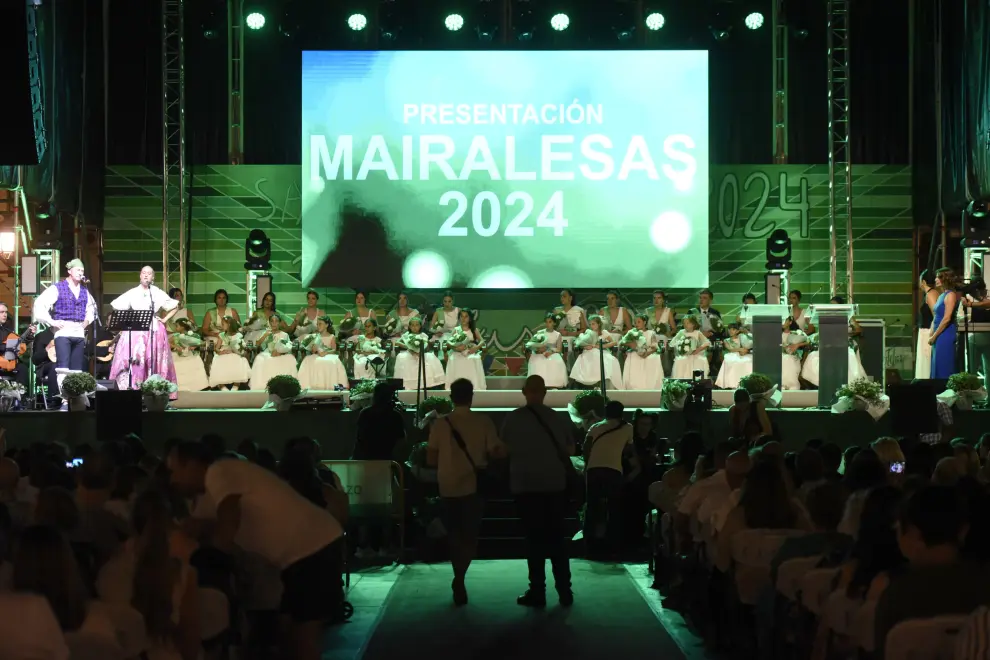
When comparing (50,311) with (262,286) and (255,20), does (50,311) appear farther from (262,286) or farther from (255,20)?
(255,20)

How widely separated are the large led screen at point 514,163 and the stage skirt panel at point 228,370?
2.60 metres

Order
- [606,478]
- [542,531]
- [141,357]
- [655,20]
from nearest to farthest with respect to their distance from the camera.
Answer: [542,531] < [606,478] < [141,357] < [655,20]

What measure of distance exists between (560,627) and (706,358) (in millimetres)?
8572

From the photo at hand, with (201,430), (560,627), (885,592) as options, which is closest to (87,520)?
(560,627)

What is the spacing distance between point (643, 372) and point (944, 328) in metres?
3.69

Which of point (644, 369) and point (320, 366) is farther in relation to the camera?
point (644, 369)

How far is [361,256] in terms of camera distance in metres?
16.8

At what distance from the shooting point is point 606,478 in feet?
30.7

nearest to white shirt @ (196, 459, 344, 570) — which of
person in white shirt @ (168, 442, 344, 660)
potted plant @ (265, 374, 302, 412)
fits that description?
person in white shirt @ (168, 442, 344, 660)

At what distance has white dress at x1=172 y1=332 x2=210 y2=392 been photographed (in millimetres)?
14625

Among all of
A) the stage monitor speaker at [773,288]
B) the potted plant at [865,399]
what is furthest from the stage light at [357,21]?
the potted plant at [865,399]

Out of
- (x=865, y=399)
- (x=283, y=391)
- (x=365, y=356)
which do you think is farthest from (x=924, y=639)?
(x=365, y=356)

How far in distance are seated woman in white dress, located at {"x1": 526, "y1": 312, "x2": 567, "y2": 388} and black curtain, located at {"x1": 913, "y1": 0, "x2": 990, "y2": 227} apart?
5348mm

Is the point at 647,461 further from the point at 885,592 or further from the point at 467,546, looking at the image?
the point at 885,592
